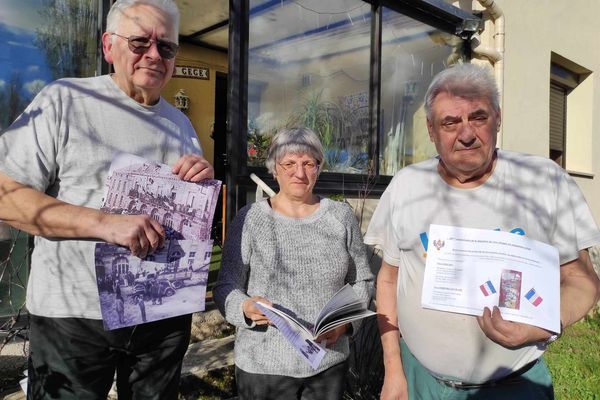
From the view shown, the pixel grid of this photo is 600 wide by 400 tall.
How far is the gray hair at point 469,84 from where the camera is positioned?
4.99ft

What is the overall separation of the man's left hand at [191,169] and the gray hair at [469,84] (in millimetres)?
849

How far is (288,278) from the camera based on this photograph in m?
1.92

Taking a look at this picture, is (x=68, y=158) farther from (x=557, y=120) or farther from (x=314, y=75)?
(x=557, y=120)

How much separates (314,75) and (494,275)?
11.4ft

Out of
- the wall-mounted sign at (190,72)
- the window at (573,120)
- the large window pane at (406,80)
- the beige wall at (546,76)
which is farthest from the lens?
the window at (573,120)

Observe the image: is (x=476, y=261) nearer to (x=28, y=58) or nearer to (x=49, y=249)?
(x=49, y=249)

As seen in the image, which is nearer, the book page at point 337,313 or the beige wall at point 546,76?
the book page at point 337,313

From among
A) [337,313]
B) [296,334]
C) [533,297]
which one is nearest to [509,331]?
[533,297]

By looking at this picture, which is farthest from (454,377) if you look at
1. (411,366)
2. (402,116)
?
(402,116)

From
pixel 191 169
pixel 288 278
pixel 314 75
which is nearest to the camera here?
pixel 191 169

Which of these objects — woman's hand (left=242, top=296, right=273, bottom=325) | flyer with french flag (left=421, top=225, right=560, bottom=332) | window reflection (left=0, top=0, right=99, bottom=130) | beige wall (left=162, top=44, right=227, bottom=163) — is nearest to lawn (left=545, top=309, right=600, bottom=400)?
flyer with french flag (left=421, top=225, right=560, bottom=332)

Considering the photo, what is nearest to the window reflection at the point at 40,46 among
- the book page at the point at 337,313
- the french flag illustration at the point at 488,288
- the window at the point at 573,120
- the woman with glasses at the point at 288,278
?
the woman with glasses at the point at 288,278

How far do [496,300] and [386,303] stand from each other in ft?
1.61

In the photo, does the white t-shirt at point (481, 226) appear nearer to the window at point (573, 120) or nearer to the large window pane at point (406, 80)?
the large window pane at point (406, 80)
